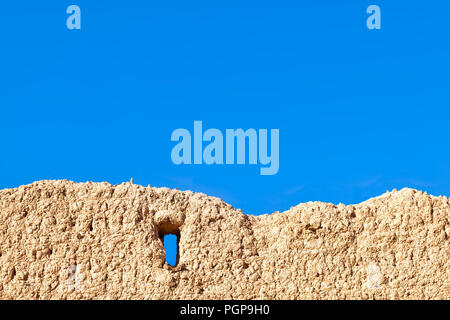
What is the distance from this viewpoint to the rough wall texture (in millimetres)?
15562

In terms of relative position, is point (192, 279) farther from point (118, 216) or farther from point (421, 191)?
point (421, 191)

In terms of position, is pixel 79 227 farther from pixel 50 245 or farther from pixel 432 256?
pixel 432 256

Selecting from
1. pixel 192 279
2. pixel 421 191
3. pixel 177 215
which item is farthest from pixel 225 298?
pixel 421 191

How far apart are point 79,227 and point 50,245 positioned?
59 cm

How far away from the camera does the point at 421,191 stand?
1641cm

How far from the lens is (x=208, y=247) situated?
15898 millimetres

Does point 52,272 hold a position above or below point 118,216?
below

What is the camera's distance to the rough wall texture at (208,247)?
15.6 m

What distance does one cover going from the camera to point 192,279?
618 inches
